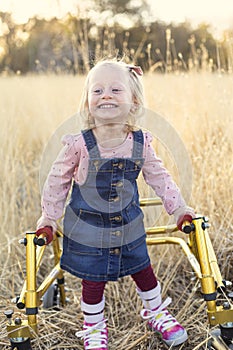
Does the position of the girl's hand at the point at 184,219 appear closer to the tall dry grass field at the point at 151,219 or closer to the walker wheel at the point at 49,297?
the tall dry grass field at the point at 151,219

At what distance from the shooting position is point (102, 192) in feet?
4.67

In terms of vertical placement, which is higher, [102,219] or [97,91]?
[97,91]

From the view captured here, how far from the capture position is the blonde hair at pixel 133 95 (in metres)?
1.47

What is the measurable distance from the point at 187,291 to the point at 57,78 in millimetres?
3841

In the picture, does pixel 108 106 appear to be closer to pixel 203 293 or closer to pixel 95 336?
pixel 203 293

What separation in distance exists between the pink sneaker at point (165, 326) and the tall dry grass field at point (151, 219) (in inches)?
2.2

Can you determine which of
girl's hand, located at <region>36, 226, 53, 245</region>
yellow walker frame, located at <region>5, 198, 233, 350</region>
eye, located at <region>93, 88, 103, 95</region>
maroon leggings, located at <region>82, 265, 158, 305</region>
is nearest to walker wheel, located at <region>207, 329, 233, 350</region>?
yellow walker frame, located at <region>5, 198, 233, 350</region>

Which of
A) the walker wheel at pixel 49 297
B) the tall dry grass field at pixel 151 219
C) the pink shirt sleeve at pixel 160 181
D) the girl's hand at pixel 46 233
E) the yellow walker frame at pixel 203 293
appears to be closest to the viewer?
the yellow walker frame at pixel 203 293

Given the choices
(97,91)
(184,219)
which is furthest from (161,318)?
(97,91)

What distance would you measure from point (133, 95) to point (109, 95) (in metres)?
0.13

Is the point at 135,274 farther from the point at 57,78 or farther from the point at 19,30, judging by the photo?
the point at 19,30

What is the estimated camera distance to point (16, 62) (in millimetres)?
14086

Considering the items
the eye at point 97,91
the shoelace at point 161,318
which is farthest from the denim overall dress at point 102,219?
the shoelace at point 161,318

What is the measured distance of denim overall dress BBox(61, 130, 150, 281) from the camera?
1.42 meters
